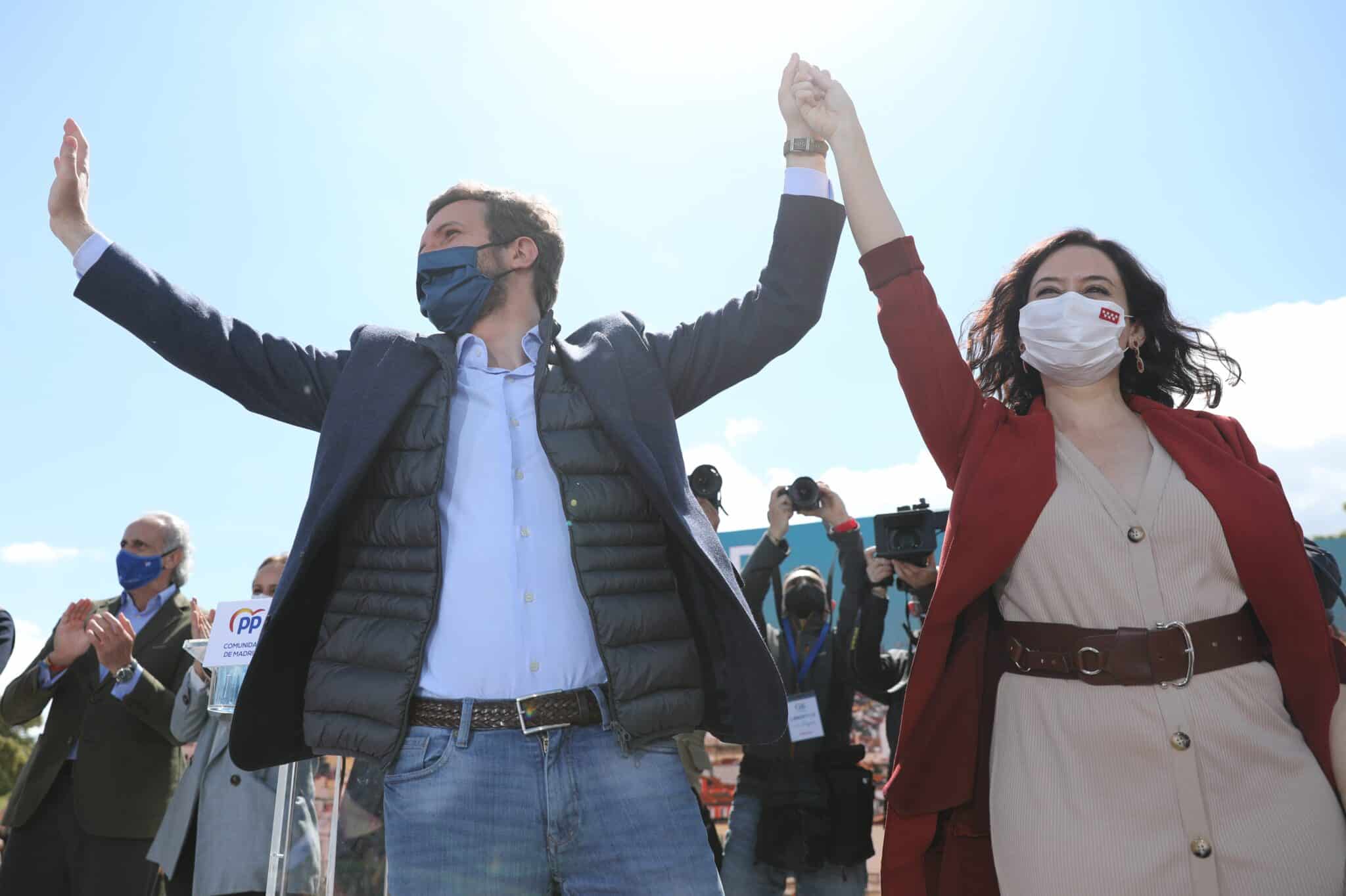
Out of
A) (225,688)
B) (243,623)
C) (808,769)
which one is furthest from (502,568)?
(808,769)

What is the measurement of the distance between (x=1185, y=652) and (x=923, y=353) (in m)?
0.85

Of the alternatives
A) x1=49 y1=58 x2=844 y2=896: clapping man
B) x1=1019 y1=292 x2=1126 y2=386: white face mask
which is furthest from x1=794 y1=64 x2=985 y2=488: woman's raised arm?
x1=1019 y1=292 x2=1126 y2=386: white face mask

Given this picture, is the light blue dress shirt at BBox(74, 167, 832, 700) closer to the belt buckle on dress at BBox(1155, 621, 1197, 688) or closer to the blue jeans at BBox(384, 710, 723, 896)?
the blue jeans at BBox(384, 710, 723, 896)

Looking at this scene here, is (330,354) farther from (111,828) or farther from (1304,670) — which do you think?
(111,828)

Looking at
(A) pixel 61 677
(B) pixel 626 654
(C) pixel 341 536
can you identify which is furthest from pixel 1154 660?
(A) pixel 61 677

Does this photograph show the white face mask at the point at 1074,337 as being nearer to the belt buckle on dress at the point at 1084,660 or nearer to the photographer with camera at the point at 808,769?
the belt buckle on dress at the point at 1084,660

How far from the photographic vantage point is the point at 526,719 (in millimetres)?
1983

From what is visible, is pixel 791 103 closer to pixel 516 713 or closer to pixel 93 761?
pixel 516 713

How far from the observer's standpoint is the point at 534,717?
1987 mm

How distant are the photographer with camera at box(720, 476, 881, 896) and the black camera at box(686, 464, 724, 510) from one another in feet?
0.95

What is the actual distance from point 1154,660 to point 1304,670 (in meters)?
0.36

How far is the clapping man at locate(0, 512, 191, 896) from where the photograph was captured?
4703 mm

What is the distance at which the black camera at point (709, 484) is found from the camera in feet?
16.8

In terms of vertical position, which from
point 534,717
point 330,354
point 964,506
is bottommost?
point 534,717
